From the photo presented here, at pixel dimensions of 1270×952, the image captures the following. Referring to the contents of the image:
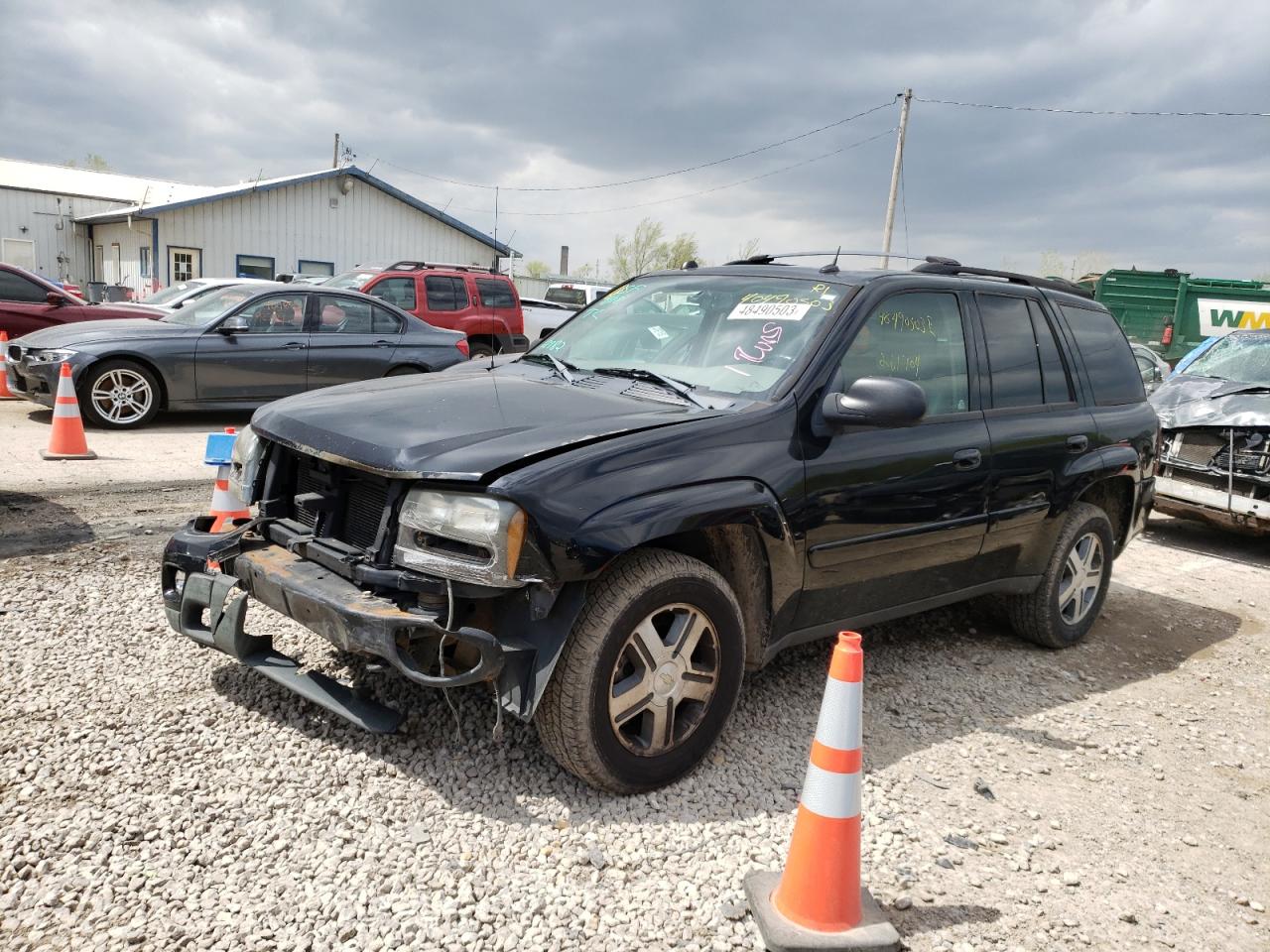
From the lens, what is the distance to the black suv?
2.83 metres

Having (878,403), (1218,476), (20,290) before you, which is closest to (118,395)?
(20,290)

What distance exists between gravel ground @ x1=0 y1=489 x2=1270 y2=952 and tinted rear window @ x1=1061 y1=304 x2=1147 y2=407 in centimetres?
157

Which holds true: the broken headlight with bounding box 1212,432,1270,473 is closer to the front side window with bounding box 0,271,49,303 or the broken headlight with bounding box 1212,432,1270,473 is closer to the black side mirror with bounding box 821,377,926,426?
the black side mirror with bounding box 821,377,926,426

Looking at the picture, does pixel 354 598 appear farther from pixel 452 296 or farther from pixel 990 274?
pixel 452 296

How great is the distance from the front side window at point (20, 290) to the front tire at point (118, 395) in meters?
3.93

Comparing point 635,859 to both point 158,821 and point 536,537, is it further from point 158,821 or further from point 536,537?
point 158,821

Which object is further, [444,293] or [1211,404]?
[444,293]

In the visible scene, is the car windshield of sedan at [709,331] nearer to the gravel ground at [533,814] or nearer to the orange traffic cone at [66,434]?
the gravel ground at [533,814]

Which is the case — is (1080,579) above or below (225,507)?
below

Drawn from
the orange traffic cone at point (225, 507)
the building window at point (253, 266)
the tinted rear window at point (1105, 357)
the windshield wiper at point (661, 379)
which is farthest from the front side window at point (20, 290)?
the building window at point (253, 266)

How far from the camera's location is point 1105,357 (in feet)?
16.7

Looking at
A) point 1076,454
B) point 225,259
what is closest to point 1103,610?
point 1076,454

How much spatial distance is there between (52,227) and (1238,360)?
114 ft

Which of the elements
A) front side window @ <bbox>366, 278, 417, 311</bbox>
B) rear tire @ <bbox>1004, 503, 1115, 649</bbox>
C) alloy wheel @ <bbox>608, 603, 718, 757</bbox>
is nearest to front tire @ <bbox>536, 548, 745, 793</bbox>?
alloy wheel @ <bbox>608, 603, 718, 757</bbox>
